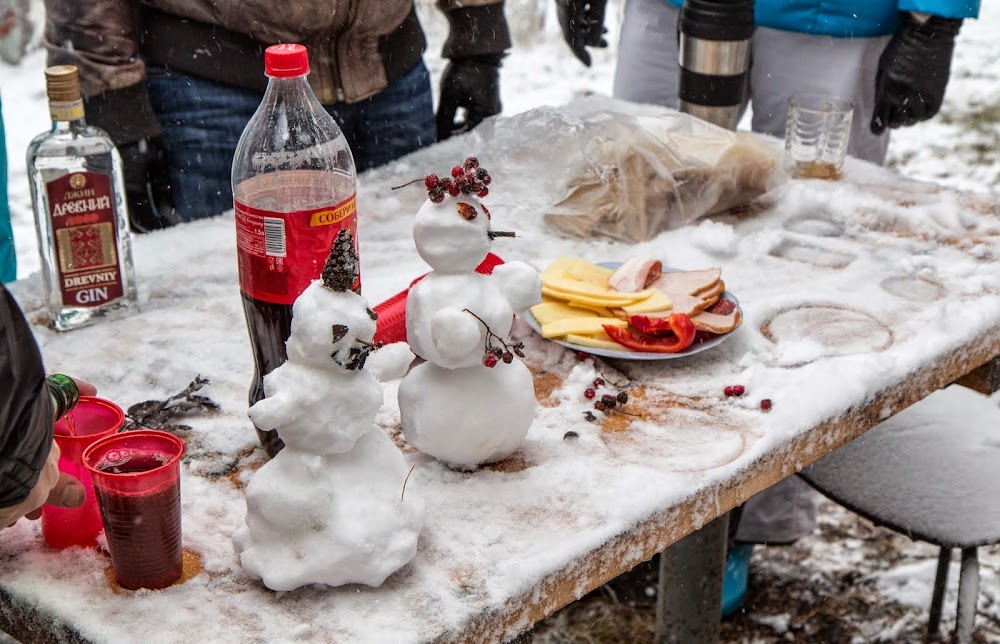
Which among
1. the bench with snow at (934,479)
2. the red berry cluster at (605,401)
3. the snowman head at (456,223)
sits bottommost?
the bench with snow at (934,479)

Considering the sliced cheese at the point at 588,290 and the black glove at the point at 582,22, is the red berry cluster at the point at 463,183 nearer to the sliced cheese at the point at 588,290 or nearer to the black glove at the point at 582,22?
the sliced cheese at the point at 588,290

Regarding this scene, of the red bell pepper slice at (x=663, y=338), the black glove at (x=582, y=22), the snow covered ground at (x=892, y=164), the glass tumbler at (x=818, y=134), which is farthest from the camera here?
the black glove at (x=582, y=22)

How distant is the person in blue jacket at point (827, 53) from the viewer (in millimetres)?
2521

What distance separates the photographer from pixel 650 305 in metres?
1.58

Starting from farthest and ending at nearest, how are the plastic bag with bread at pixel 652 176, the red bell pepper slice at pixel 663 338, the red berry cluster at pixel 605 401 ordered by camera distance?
the plastic bag with bread at pixel 652 176 < the red bell pepper slice at pixel 663 338 < the red berry cluster at pixel 605 401

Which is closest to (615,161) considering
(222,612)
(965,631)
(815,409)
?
(815,409)

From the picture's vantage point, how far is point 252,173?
1.33m

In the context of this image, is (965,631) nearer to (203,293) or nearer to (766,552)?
(766,552)

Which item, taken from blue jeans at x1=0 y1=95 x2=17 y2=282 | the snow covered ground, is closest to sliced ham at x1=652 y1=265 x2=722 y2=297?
the snow covered ground

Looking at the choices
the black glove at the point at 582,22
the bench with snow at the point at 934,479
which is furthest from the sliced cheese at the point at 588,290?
the black glove at the point at 582,22

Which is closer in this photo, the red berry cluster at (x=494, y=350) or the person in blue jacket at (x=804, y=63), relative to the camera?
the red berry cluster at (x=494, y=350)

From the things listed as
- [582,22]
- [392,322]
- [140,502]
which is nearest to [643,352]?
[392,322]

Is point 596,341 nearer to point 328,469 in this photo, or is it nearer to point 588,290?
point 588,290

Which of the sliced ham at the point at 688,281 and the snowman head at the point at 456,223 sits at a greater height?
the snowman head at the point at 456,223
